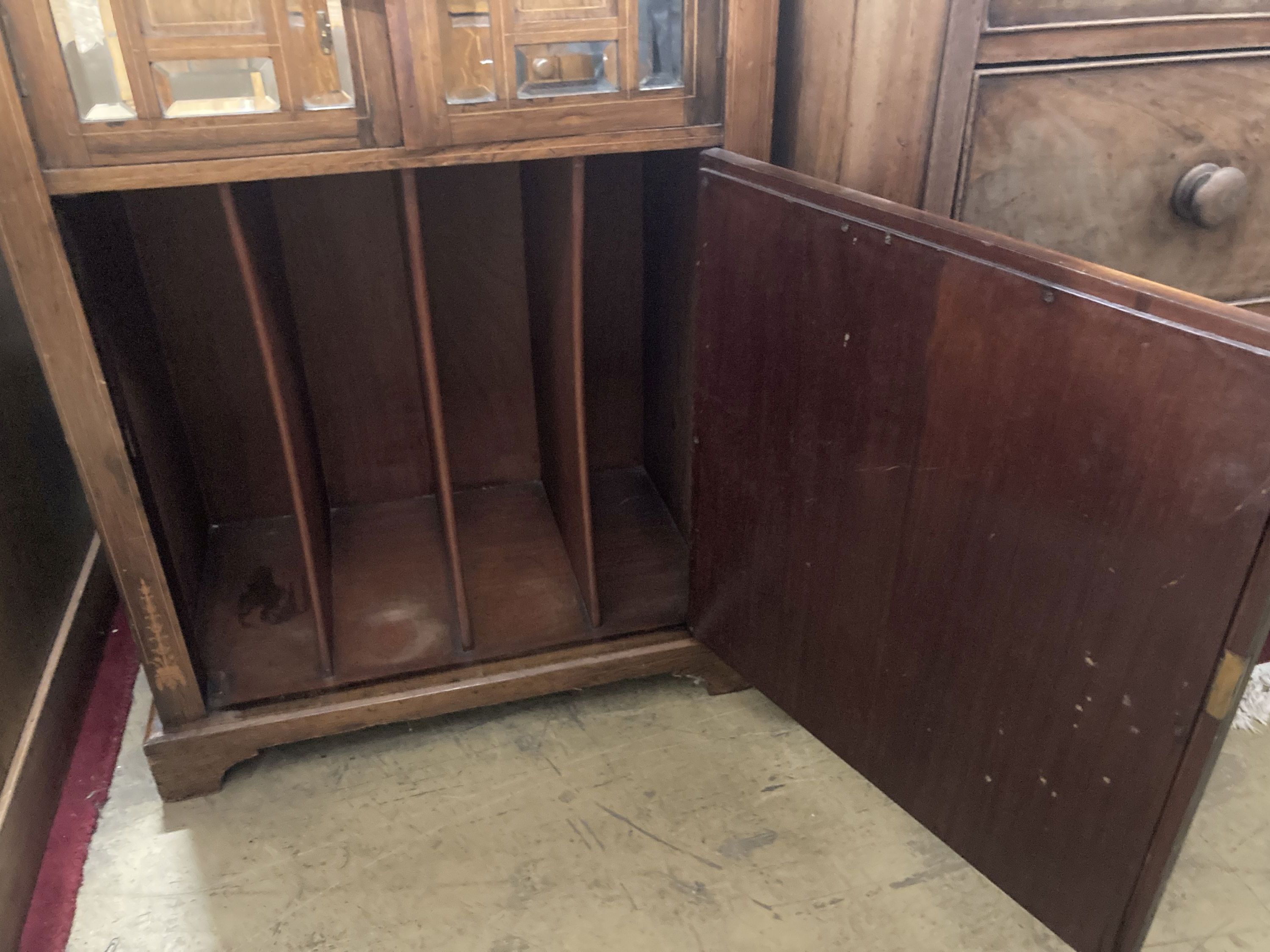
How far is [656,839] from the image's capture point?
110cm

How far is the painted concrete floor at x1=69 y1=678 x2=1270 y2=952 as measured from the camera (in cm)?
99

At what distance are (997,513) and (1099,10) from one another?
524mm

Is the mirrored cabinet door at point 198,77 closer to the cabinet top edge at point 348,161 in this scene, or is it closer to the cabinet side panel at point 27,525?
the cabinet top edge at point 348,161

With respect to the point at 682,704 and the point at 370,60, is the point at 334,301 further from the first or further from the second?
the point at 682,704

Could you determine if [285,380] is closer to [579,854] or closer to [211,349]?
[211,349]

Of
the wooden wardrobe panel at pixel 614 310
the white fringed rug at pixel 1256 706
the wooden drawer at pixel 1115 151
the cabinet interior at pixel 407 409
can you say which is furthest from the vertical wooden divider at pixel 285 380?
the white fringed rug at pixel 1256 706

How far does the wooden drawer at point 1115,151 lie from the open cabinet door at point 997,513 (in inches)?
9.6

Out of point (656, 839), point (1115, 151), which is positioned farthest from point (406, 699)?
point (1115, 151)

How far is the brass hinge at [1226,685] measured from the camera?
1.98 feet

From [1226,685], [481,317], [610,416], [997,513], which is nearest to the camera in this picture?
[1226,685]

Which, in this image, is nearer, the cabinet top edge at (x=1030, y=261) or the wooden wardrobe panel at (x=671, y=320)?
the cabinet top edge at (x=1030, y=261)

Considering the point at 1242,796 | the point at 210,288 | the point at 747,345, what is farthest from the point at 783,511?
the point at 210,288

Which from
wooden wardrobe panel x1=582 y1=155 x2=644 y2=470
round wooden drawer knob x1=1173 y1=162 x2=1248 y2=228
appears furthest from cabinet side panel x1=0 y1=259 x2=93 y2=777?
round wooden drawer knob x1=1173 y1=162 x2=1248 y2=228

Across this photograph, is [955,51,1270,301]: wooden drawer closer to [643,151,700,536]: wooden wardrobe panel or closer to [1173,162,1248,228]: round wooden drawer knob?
[1173,162,1248,228]: round wooden drawer knob
